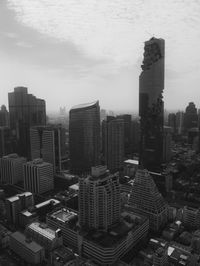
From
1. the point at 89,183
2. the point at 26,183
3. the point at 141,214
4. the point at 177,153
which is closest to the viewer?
the point at 89,183

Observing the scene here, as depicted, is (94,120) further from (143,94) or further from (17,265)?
(17,265)

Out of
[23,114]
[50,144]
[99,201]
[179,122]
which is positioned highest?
Result: [23,114]

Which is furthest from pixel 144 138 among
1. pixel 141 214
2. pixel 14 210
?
pixel 14 210

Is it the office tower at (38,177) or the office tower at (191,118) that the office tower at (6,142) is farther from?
the office tower at (191,118)

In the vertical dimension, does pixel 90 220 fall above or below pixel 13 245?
above

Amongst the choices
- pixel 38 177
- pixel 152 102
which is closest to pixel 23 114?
pixel 38 177

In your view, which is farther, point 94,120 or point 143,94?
point 94,120

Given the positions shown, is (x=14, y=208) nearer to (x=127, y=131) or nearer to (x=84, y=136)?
(x=84, y=136)

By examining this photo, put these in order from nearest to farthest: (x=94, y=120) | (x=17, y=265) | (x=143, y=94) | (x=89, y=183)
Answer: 1. (x=17, y=265)
2. (x=89, y=183)
3. (x=143, y=94)
4. (x=94, y=120)
